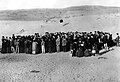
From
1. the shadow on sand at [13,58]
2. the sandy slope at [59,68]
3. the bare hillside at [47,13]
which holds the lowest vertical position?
the bare hillside at [47,13]

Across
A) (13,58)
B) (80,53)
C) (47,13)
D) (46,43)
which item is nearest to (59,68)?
(80,53)

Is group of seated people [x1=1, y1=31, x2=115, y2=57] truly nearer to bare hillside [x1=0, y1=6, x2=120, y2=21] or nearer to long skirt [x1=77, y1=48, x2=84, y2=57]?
long skirt [x1=77, y1=48, x2=84, y2=57]

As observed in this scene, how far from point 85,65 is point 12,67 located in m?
4.61

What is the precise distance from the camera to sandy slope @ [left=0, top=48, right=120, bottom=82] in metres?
14.8

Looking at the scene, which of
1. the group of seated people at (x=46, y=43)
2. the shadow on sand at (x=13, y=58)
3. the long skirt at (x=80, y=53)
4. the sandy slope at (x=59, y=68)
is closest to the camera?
the sandy slope at (x=59, y=68)

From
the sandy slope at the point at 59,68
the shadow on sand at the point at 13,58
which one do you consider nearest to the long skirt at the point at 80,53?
the sandy slope at the point at 59,68

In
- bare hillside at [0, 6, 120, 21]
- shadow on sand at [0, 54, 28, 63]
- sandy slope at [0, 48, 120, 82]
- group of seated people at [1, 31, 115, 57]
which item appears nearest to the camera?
sandy slope at [0, 48, 120, 82]

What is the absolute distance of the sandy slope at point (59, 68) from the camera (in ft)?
48.5

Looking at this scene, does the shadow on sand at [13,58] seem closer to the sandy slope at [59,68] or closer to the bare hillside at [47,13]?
the sandy slope at [59,68]

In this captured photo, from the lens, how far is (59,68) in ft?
57.1

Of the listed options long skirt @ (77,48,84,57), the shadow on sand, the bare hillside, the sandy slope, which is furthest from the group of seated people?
the bare hillside

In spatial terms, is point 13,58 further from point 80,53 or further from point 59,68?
point 59,68

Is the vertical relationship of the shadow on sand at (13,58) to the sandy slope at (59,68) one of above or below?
below

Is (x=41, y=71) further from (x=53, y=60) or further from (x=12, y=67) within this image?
(x=53, y=60)
